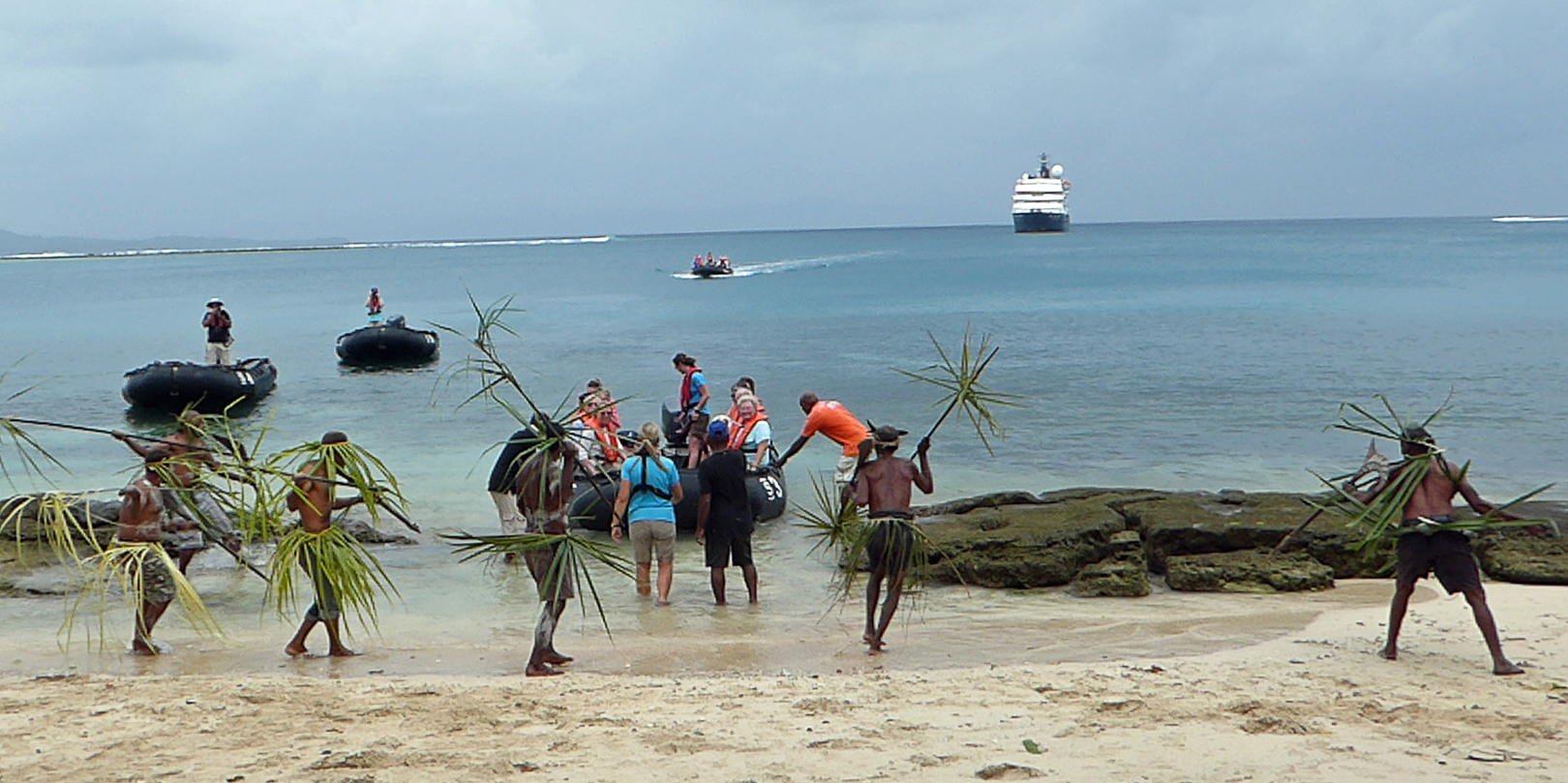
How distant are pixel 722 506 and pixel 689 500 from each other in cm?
324

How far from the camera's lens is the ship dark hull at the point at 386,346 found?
3475cm

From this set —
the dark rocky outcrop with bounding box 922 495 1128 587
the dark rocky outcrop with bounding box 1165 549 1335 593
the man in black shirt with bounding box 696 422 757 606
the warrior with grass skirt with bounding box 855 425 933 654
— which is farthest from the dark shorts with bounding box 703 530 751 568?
the dark rocky outcrop with bounding box 1165 549 1335 593

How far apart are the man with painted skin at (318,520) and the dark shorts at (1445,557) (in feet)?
18.9

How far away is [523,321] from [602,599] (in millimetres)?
50232

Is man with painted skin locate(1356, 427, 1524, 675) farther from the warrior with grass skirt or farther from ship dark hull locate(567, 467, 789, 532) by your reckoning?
ship dark hull locate(567, 467, 789, 532)

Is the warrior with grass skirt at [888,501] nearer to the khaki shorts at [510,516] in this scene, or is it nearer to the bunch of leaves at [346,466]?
the bunch of leaves at [346,466]

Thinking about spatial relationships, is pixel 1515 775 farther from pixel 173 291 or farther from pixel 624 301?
pixel 173 291

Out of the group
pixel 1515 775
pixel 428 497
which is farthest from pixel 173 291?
pixel 1515 775

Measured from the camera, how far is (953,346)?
42.4 meters

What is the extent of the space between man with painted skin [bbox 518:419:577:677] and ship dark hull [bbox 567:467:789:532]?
4.42 m

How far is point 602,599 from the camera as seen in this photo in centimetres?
1108

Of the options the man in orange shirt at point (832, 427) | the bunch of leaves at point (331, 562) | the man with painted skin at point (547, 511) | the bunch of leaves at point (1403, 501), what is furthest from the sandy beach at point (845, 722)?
the man in orange shirt at point (832, 427)

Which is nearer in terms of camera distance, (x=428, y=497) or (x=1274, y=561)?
(x=1274, y=561)

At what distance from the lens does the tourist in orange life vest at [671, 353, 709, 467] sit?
1329cm
